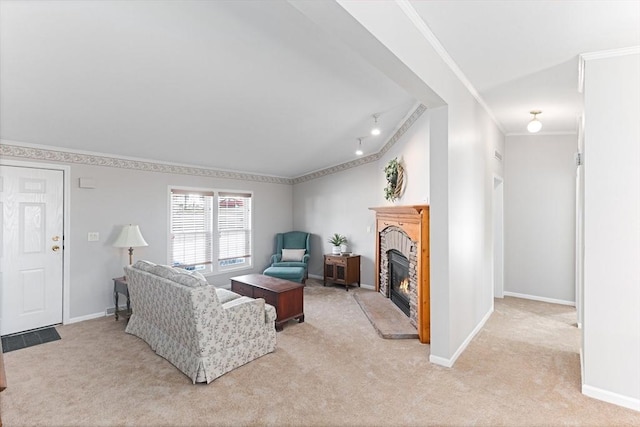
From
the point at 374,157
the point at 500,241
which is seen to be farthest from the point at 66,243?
the point at 500,241

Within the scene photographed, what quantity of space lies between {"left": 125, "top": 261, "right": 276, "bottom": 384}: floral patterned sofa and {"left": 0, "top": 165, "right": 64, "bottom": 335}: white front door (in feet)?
4.47

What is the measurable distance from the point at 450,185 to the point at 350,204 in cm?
346

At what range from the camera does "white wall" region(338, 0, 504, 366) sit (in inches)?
84.4

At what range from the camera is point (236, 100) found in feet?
11.3

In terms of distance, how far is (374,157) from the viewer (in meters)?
6.06

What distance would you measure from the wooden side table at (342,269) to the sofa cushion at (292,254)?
0.56m

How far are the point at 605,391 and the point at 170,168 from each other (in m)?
5.67

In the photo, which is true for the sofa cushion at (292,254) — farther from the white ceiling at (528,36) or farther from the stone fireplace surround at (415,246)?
the white ceiling at (528,36)

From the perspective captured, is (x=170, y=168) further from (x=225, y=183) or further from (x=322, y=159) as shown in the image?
(x=322, y=159)

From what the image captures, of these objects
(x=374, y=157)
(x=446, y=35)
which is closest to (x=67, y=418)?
(x=446, y=35)

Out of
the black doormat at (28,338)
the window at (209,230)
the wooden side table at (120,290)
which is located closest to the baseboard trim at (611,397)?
the wooden side table at (120,290)

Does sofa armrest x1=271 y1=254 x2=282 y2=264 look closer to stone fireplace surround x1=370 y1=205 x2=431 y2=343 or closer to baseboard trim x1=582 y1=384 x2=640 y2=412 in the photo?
stone fireplace surround x1=370 y1=205 x2=431 y2=343

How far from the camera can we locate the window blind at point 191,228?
537 centimetres

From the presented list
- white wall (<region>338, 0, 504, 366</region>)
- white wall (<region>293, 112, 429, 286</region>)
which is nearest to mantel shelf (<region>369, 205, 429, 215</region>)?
white wall (<region>293, 112, 429, 286</region>)
